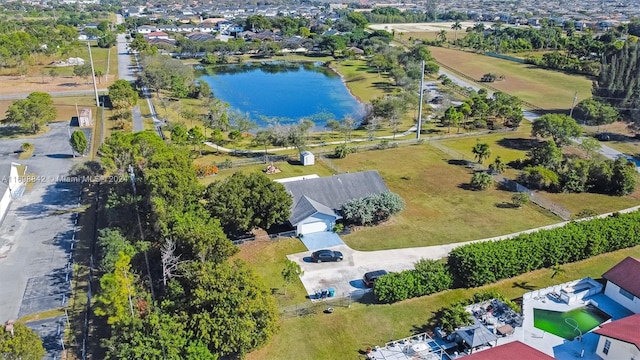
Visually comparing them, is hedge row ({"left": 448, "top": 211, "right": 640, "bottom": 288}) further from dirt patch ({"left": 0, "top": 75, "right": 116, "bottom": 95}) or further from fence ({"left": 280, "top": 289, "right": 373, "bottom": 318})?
dirt patch ({"left": 0, "top": 75, "right": 116, "bottom": 95})

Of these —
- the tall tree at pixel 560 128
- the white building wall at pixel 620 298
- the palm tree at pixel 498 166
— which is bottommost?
the white building wall at pixel 620 298

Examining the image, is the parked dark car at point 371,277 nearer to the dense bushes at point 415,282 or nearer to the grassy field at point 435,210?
the dense bushes at point 415,282

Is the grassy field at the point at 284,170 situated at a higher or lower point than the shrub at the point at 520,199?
higher

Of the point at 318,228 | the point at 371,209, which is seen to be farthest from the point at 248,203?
the point at 371,209

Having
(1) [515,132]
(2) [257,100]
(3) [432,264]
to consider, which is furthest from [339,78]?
(3) [432,264]

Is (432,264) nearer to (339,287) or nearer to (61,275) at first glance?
(339,287)

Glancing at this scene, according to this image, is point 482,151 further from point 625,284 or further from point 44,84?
point 44,84

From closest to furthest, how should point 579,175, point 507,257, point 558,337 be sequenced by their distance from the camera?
point 558,337 → point 507,257 → point 579,175

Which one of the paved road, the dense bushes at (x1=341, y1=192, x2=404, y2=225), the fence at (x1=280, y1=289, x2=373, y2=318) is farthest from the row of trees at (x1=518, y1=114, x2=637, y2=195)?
the paved road

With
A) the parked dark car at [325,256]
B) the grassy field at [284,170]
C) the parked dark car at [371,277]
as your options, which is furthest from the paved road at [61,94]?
the parked dark car at [371,277]
